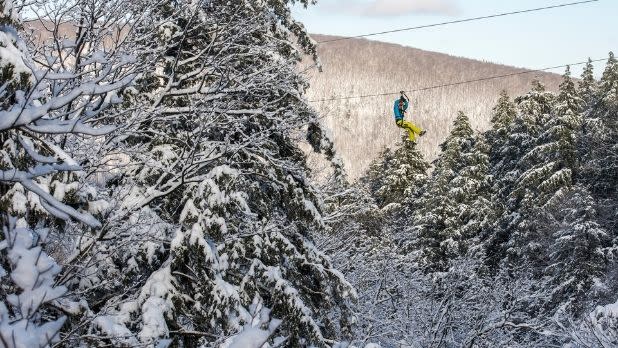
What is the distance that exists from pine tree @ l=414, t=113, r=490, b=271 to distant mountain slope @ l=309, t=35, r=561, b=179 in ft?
289

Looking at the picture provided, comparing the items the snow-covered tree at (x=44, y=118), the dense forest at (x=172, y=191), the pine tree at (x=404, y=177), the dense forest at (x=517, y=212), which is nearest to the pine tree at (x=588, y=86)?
the dense forest at (x=517, y=212)

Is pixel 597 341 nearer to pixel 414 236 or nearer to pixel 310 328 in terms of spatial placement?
pixel 310 328

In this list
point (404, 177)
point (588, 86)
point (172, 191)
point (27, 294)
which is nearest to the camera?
point (27, 294)

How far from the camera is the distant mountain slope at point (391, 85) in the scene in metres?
121

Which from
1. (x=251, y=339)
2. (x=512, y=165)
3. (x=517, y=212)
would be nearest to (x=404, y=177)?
(x=512, y=165)

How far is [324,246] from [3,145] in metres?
13.6

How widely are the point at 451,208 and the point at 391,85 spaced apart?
340 ft

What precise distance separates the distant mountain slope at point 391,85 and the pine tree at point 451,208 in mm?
88165

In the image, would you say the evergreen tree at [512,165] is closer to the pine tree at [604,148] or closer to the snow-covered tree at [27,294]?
the pine tree at [604,148]

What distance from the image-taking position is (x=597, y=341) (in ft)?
33.4

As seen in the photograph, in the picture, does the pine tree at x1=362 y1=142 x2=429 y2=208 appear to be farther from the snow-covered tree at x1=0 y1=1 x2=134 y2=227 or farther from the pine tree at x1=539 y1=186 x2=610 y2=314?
the snow-covered tree at x1=0 y1=1 x2=134 y2=227

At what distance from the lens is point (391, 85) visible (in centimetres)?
12825

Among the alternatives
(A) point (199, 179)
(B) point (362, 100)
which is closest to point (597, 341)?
(A) point (199, 179)

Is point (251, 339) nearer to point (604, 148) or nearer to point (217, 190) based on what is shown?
point (217, 190)
